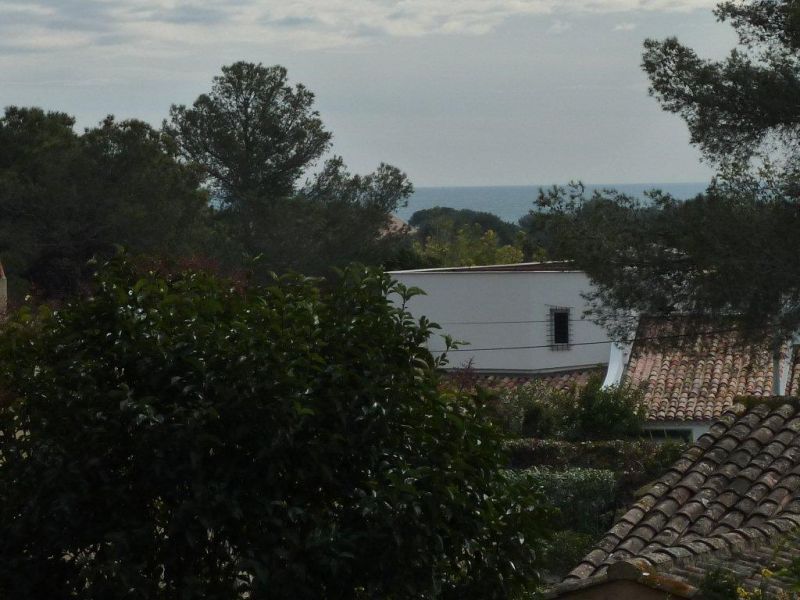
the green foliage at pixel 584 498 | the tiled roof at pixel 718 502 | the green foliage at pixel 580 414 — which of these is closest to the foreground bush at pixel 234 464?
the tiled roof at pixel 718 502

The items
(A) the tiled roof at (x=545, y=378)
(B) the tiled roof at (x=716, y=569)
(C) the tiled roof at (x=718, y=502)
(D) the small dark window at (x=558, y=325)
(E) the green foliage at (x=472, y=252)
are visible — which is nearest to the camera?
(B) the tiled roof at (x=716, y=569)

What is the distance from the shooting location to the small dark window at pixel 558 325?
35.5 meters

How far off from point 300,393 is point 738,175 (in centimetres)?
1110

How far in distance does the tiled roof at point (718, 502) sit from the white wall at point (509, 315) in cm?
2437

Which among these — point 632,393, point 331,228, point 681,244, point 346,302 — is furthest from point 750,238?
point 331,228

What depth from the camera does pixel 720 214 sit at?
579 inches

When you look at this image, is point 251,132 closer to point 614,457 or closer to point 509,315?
point 509,315

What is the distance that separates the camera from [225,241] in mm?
42406

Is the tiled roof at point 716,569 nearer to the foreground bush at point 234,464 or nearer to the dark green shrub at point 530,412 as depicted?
the foreground bush at point 234,464

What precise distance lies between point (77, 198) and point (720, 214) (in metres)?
27.3

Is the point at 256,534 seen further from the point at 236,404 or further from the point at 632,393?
the point at 632,393

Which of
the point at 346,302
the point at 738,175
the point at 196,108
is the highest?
the point at 196,108

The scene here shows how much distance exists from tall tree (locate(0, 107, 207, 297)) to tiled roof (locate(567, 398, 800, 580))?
90.5 feet

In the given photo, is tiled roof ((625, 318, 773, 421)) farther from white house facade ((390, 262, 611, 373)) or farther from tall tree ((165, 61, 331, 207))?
tall tree ((165, 61, 331, 207))
